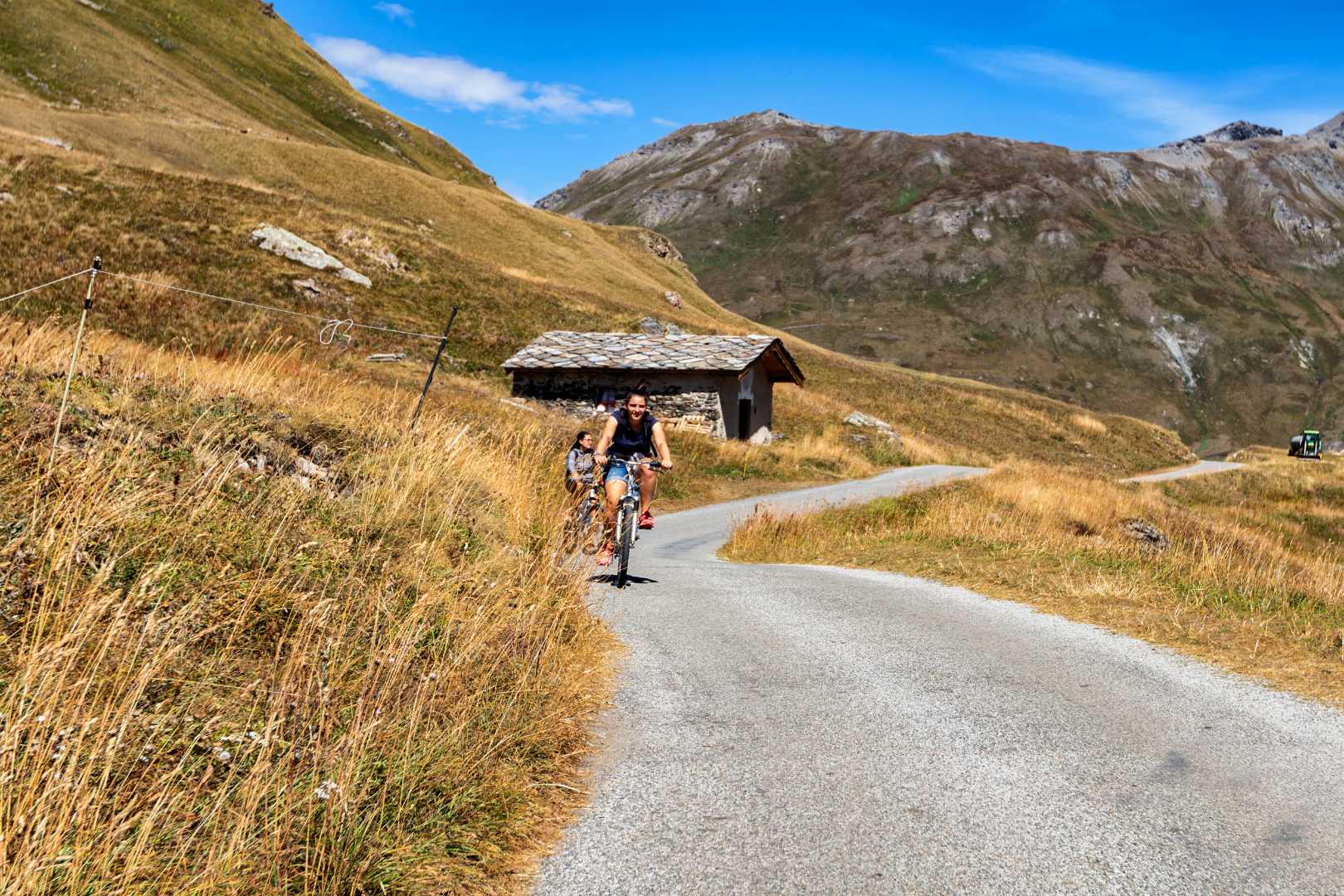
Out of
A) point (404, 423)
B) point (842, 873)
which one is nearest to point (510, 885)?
point (842, 873)

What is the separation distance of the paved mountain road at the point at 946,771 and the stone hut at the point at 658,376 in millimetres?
26898

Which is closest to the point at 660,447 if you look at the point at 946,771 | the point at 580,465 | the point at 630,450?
the point at 630,450

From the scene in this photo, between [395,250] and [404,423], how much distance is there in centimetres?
4302

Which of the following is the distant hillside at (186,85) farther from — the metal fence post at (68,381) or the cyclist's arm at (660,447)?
the metal fence post at (68,381)

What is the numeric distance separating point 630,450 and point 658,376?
25.5 metres

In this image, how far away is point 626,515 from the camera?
10039mm

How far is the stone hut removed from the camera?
116 feet

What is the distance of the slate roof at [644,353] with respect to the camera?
35.3 meters

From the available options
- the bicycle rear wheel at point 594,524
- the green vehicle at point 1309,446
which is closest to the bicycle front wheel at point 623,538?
the bicycle rear wheel at point 594,524

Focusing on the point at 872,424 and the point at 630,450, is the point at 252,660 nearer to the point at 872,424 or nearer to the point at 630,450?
the point at 630,450

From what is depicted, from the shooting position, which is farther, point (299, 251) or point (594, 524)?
point (299, 251)

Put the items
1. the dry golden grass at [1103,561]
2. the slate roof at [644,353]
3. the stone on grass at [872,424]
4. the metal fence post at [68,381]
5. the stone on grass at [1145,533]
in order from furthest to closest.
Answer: the stone on grass at [872,424] < the slate roof at [644,353] < the stone on grass at [1145,533] < the dry golden grass at [1103,561] < the metal fence post at [68,381]

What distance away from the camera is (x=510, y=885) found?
3.52 metres

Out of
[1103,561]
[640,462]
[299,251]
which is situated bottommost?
[1103,561]
